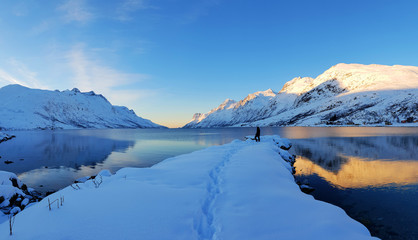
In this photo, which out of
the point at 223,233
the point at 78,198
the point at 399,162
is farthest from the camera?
the point at 399,162

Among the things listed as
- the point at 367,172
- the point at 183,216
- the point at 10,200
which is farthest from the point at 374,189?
the point at 10,200

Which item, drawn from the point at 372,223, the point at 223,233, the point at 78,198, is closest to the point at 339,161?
the point at 372,223

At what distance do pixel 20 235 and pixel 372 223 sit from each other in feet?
49.3

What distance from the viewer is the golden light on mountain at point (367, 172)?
57.9 feet

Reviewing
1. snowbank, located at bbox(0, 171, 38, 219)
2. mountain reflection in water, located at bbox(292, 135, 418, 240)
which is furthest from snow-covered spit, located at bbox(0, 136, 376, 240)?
snowbank, located at bbox(0, 171, 38, 219)

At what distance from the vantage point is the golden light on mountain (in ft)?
57.9

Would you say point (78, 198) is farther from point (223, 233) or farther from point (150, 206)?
point (223, 233)

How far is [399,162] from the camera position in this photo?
976 inches

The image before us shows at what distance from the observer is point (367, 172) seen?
20875 mm

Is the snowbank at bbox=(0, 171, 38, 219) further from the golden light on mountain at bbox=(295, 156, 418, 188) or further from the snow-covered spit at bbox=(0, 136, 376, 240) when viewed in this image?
the golden light on mountain at bbox=(295, 156, 418, 188)

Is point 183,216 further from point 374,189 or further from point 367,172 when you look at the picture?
point 367,172

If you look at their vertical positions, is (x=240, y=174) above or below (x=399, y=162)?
above

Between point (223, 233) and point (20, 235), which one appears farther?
point (223, 233)

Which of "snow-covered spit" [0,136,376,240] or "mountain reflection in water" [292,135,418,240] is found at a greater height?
"snow-covered spit" [0,136,376,240]
